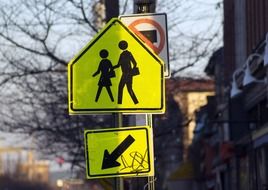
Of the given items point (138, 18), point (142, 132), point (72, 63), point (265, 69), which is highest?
point (265, 69)

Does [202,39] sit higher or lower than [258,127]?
higher

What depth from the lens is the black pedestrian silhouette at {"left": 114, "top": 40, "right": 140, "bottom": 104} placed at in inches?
298

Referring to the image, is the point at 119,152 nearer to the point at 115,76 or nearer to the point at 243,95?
the point at 115,76

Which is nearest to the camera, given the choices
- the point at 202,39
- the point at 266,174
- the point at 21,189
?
the point at 202,39

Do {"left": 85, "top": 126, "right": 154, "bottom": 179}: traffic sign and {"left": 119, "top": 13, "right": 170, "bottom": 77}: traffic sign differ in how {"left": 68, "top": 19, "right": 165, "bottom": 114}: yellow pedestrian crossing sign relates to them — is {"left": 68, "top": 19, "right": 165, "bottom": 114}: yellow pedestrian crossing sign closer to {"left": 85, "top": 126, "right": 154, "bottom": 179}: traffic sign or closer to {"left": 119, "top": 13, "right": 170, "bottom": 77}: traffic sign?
{"left": 85, "top": 126, "right": 154, "bottom": 179}: traffic sign

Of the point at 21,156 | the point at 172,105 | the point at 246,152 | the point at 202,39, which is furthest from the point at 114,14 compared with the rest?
the point at 21,156

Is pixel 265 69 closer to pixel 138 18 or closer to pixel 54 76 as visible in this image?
pixel 54 76

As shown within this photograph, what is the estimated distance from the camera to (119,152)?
296 inches

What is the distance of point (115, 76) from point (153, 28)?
1.96 m

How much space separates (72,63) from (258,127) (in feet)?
67.6

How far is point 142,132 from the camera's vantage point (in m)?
7.60

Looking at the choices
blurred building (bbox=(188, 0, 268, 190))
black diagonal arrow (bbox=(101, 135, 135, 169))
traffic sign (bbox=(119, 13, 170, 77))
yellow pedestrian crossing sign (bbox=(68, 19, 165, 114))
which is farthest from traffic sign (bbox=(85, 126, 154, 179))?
blurred building (bbox=(188, 0, 268, 190))

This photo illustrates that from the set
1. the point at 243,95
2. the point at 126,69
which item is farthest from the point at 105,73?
the point at 243,95

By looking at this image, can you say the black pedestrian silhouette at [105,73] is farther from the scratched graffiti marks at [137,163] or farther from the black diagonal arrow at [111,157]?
the scratched graffiti marks at [137,163]
